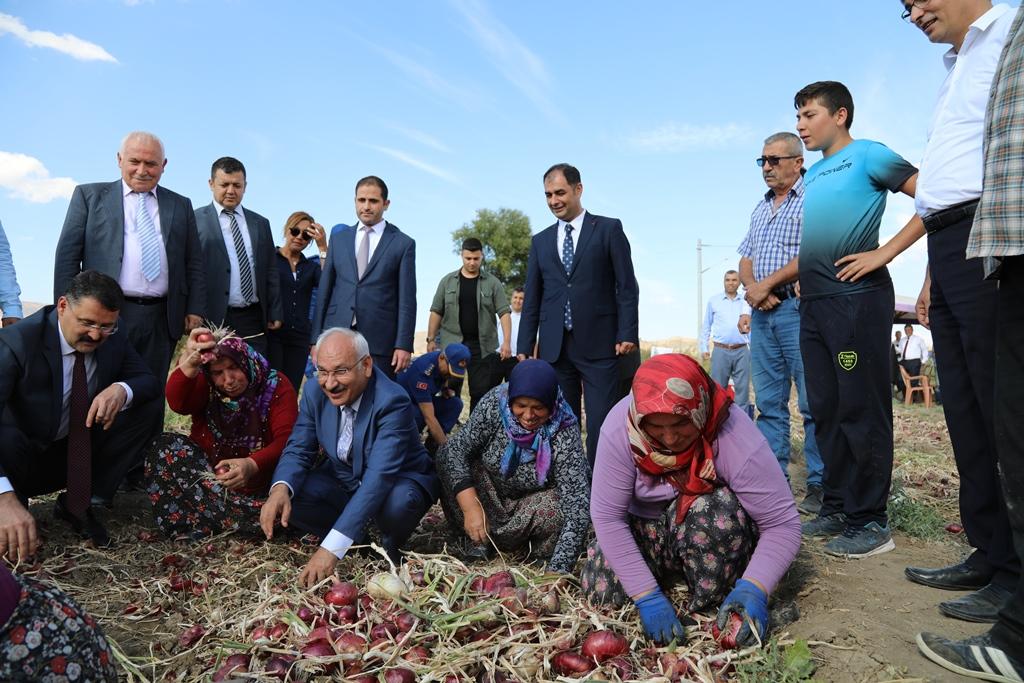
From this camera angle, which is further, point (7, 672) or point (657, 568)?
point (657, 568)

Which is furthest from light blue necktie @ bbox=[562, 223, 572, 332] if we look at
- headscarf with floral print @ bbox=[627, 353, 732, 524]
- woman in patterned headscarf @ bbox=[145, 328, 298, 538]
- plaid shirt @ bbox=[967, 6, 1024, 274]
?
plaid shirt @ bbox=[967, 6, 1024, 274]

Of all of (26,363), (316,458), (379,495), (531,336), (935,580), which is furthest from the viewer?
(531,336)

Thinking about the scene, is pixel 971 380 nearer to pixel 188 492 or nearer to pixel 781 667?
pixel 781 667

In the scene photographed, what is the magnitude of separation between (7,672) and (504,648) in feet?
4.76

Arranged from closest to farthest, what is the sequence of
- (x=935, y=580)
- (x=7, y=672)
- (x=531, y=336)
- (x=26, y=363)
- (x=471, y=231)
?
1. (x=7, y=672)
2. (x=935, y=580)
3. (x=26, y=363)
4. (x=531, y=336)
5. (x=471, y=231)

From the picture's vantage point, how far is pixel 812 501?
4.54m

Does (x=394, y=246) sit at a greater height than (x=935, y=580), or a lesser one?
greater

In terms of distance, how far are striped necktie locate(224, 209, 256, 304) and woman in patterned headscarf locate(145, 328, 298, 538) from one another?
1392 millimetres

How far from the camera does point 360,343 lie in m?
3.53

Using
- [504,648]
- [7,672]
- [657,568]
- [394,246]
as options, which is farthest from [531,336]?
[7,672]

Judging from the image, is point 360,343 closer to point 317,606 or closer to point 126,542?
point 317,606

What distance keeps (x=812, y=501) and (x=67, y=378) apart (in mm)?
4457

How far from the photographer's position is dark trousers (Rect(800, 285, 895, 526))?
11.1 feet

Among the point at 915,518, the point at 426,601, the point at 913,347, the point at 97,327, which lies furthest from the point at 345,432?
the point at 913,347
